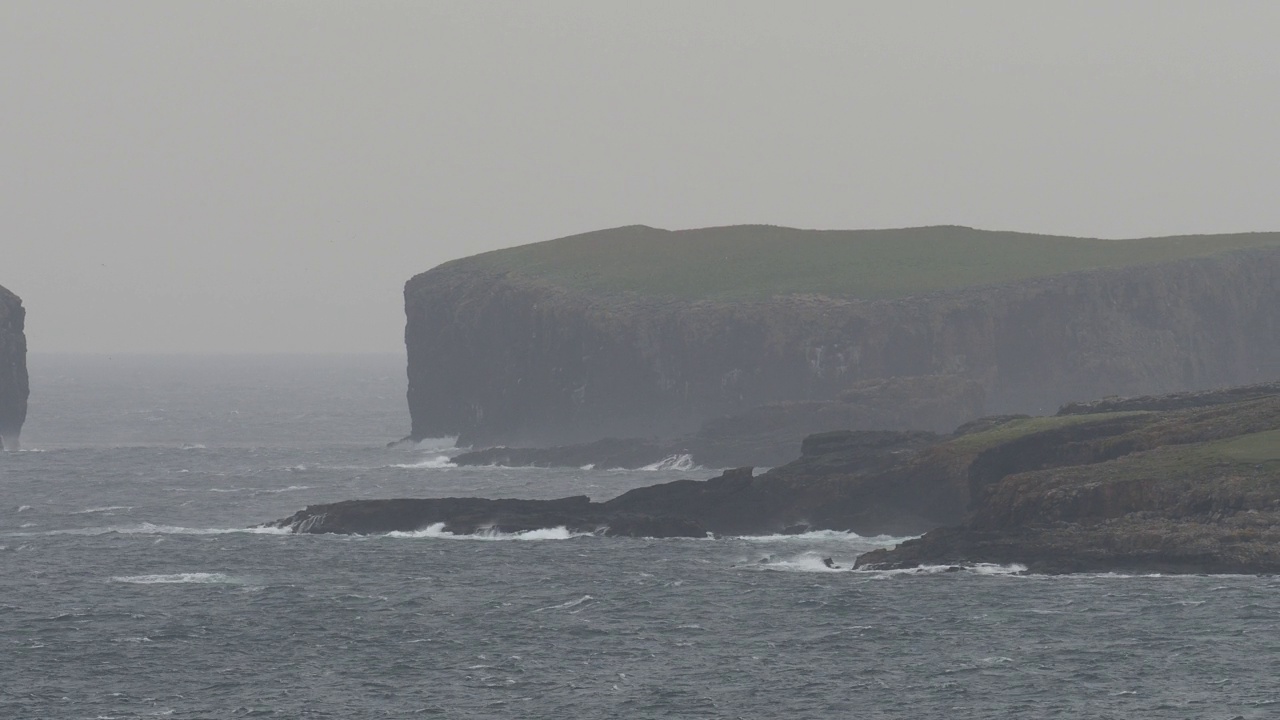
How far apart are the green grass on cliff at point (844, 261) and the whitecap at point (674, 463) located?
36215 millimetres

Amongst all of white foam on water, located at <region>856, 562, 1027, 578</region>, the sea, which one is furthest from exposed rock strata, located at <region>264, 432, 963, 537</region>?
white foam on water, located at <region>856, 562, 1027, 578</region>

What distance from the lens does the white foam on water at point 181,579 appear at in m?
76.4

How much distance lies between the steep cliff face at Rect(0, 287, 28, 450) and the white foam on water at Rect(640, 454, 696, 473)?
58.8 metres

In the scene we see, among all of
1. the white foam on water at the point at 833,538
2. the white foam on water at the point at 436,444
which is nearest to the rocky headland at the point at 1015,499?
→ the white foam on water at the point at 833,538

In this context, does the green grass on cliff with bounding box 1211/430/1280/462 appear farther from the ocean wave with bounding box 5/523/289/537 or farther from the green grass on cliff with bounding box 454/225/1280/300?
the green grass on cliff with bounding box 454/225/1280/300

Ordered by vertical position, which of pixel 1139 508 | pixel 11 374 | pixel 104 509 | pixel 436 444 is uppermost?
pixel 11 374

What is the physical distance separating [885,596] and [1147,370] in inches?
3586

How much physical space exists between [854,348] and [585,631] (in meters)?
92.8

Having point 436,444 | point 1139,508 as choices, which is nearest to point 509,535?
point 1139,508

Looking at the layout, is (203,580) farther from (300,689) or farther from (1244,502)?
(1244,502)

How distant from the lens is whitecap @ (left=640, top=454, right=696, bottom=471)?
133 m

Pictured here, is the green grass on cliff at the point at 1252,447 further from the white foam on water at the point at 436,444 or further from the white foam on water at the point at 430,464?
the white foam on water at the point at 436,444

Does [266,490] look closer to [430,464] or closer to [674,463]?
[430,464]

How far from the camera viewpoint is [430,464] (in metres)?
142
